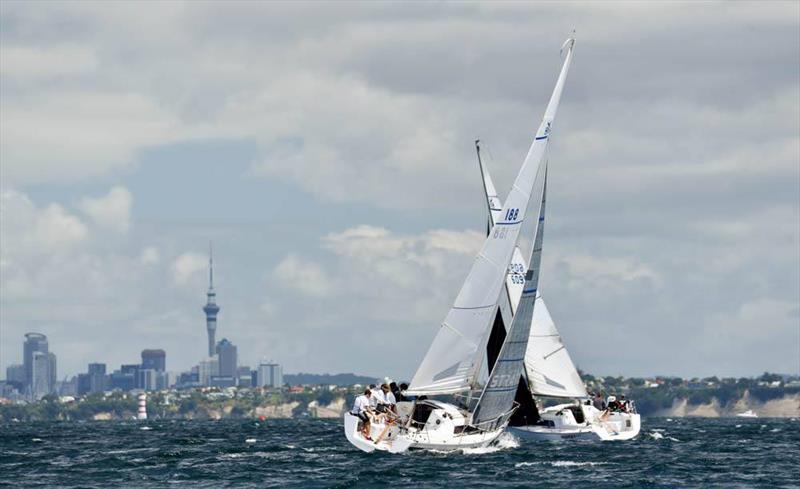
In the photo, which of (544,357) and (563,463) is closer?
(563,463)

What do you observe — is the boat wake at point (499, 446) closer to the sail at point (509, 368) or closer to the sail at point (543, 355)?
the sail at point (509, 368)

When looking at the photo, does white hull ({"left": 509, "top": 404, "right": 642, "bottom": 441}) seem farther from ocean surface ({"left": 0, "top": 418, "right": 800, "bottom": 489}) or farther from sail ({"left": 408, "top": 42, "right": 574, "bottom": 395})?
sail ({"left": 408, "top": 42, "right": 574, "bottom": 395})

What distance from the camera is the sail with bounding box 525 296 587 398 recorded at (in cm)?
8631

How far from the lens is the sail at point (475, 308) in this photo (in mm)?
67250

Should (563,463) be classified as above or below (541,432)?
below

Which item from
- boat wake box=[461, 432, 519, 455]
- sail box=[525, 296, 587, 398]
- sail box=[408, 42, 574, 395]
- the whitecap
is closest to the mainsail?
sail box=[525, 296, 587, 398]

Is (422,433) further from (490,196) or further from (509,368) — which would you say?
(490,196)

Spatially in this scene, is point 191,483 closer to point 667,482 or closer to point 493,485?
point 493,485

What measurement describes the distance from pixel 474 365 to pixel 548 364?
20237 mm

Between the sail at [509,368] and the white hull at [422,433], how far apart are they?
0.81 meters

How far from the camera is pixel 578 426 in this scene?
83.9 meters

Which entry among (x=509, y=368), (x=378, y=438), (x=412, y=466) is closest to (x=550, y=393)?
(x=509, y=368)

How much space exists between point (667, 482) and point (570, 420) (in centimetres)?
2689

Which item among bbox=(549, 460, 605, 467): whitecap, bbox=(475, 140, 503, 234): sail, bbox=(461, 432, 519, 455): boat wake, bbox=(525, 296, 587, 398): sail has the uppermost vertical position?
bbox=(475, 140, 503, 234): sail
